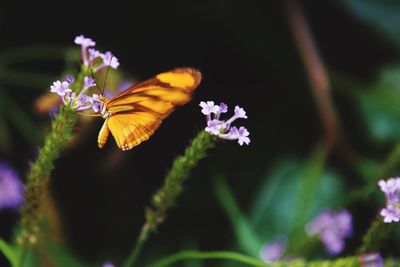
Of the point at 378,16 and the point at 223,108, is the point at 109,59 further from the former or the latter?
the point at 378,16

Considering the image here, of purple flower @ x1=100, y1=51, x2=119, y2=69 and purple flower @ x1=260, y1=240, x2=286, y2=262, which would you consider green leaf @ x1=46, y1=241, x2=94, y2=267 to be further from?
purple flower @ x1=100, y1=51, x2=119, y2=69

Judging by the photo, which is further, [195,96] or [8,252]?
[195,96]

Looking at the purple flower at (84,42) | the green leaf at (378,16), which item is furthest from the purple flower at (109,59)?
the green leaf at (378,16)

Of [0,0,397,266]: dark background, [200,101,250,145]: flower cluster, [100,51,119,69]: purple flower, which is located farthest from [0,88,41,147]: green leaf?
[200,101,250,145]: flower cluster

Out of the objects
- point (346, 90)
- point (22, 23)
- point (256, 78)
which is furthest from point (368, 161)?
point (22, 23)

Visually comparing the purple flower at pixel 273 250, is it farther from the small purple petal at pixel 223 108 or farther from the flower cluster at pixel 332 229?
the small purple petal at pixel 223 108

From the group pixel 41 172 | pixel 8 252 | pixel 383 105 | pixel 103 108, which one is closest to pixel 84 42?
pixel 103 108
